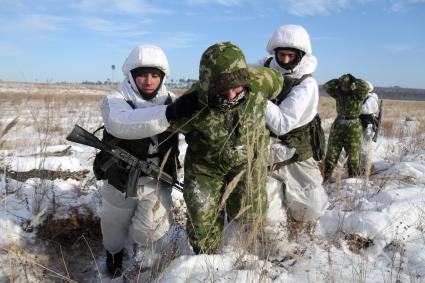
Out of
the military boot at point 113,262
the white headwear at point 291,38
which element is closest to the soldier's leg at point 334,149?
the white headwear at point 291,38

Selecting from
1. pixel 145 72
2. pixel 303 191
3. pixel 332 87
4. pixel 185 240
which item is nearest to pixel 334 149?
pixel 332 87

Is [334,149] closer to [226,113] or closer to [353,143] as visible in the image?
[353,143]

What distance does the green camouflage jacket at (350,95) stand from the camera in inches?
220

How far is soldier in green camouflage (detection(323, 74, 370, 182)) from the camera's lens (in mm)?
5618

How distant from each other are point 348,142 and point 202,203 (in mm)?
3747

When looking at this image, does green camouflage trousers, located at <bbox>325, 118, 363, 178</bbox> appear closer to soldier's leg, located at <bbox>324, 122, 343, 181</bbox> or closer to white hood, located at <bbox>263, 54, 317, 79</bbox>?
soldier's leg, located at <bbox>324, 122, 343, 181</bbox>

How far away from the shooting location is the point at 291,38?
291 cm

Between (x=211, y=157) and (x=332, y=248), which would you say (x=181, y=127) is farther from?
(x=332, y=248)

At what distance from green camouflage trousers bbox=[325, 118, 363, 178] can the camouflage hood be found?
368 cm

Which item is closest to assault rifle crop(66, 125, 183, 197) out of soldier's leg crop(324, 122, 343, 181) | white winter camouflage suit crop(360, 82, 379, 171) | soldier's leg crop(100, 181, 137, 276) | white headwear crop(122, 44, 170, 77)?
soldier's leg crop(100, 181, 137, 276)

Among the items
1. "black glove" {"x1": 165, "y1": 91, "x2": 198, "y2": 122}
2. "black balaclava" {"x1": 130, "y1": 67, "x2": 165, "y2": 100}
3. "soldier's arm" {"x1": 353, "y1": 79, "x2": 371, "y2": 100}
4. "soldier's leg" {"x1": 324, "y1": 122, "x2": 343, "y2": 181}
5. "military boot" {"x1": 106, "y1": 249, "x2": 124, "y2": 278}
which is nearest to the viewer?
"black glove" {"x1": 165, "y1": 91, "x2": 198, "y2": 122}

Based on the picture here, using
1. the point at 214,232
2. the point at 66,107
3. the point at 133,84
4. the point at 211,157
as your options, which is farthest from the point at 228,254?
the point at 66,107

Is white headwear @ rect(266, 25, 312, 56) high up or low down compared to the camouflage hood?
up

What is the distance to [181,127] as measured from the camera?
250 cm
